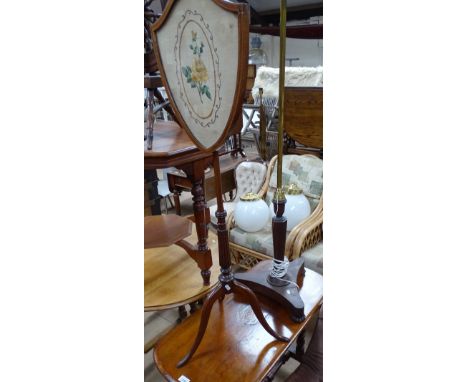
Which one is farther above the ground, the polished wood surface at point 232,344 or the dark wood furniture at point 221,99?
the dark wood furniture at point 221,99

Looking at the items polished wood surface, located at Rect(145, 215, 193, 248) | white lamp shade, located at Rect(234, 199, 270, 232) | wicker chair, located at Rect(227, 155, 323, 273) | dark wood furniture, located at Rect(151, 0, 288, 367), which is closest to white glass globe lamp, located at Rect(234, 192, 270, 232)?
white lamp shade, located at Rect(234, 199, 270, 232)

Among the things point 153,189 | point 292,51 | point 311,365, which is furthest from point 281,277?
point 292,51

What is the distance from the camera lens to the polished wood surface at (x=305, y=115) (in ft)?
7.84

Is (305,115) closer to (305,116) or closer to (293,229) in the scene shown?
(305,116)

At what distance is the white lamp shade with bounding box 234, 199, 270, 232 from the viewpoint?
185cm

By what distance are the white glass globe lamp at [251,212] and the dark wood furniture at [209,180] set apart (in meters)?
0.62

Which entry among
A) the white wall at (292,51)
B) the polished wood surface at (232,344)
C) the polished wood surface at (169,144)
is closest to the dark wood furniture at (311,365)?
the polished wood surface at (232,344)

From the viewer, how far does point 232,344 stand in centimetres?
91

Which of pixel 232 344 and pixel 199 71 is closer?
pixel 199 71

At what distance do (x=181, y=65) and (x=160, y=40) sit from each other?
0.09 meters

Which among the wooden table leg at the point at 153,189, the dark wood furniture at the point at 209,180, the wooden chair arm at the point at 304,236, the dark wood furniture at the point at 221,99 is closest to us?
the dark wood furniture at the point at 221,99

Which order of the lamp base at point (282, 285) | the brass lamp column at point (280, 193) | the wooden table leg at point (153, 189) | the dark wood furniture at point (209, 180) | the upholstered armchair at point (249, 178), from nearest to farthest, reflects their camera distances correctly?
1. the brass lamp column at point (280, 193)
2. the lamp base at point (282, 285)
3. the wooden table leg at point (153, 189)
4. the upholstered armchair at point (249, 178)
5. the dark wood furniture at point (209, 180)

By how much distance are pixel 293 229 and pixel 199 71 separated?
4.41 ft

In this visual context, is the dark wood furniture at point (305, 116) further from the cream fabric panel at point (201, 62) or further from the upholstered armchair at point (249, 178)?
the cream fabric panel at point (201, 62)
